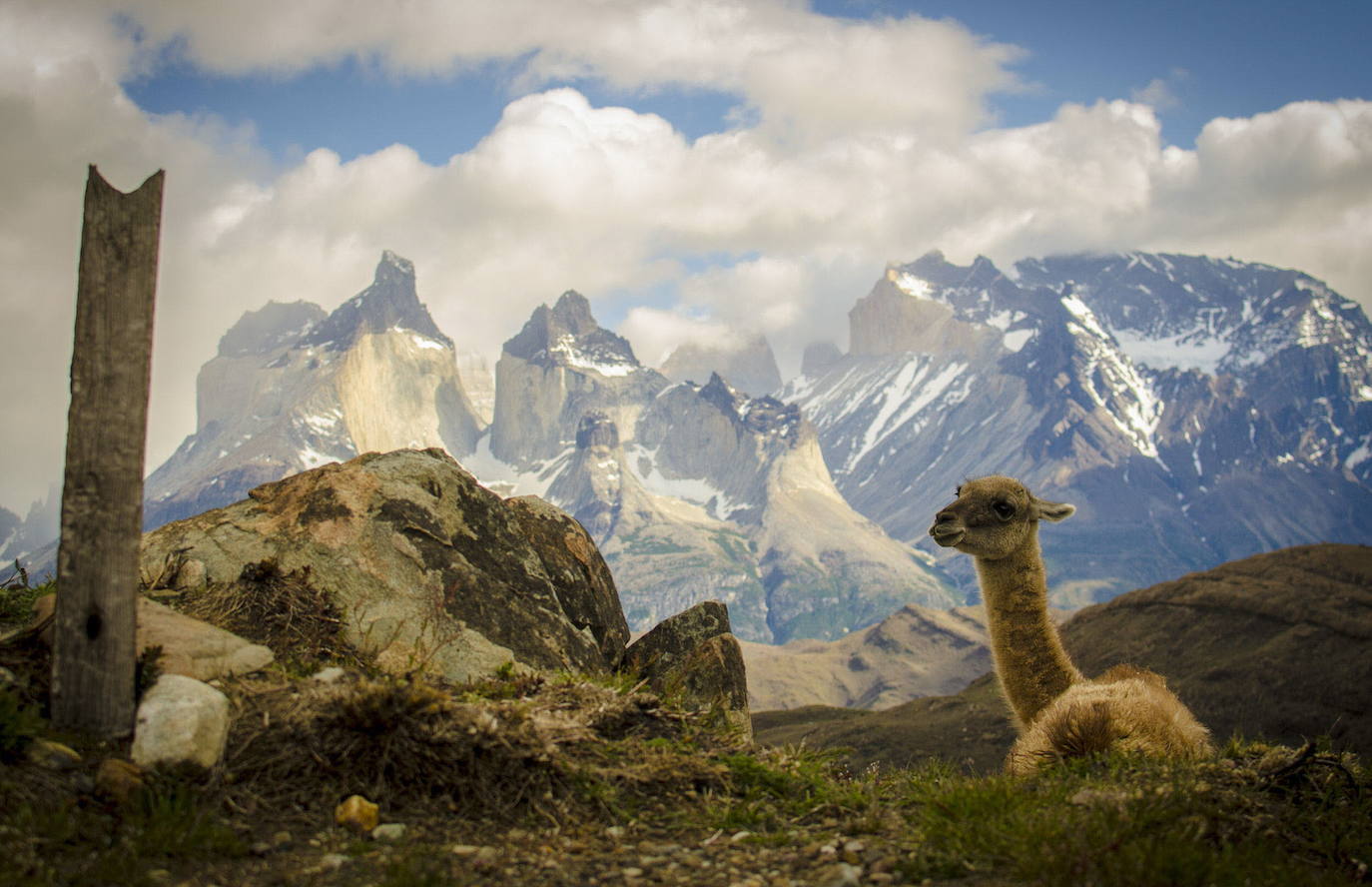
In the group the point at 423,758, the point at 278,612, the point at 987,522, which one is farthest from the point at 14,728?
the point at 987,522

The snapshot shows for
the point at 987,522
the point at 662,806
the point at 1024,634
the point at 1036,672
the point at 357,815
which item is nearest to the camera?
the point at 357,815

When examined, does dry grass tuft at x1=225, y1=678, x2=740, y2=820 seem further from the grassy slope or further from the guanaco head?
the grassy slope

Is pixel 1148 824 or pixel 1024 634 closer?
pixel 1148 824

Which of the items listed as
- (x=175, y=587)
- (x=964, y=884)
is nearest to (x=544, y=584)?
(x=175, y=587)

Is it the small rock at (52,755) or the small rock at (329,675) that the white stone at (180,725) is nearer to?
the small rock at (52,755)

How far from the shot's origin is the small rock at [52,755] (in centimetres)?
583

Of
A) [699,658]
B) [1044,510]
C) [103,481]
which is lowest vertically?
[699,658]

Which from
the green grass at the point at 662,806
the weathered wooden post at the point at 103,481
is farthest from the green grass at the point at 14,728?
the weathered wooden post at the point at 103,481

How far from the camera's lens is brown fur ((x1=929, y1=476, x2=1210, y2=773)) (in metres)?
8.77

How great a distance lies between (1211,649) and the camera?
1510 inches

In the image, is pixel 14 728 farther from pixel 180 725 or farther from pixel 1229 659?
pixel 1229 659

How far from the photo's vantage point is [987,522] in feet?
38.4

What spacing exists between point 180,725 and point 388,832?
150cm

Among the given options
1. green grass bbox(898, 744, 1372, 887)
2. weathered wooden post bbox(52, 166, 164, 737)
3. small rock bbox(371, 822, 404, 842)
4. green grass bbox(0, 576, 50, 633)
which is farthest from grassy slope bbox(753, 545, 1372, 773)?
weathered wooden post bbox(52, 166, 164, 737)
